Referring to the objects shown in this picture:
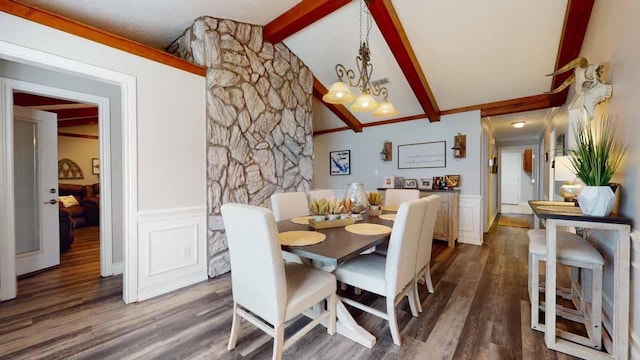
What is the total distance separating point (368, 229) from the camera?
1851mm

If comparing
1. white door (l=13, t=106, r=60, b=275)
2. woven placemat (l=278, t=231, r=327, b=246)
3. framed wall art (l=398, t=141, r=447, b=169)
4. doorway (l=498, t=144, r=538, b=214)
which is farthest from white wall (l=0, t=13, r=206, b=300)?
doorway (l=498, t=144, r=538, b=214)

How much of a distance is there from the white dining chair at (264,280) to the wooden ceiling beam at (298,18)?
2.34m

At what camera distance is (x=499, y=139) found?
697 cm

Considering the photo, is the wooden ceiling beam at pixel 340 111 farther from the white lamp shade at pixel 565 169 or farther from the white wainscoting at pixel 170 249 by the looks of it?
the white lamp shade at pixel 565 169

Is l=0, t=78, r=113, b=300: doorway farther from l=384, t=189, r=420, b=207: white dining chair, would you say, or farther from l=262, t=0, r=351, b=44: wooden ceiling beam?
l=384, t=189, r=420, b=207: white dining chair

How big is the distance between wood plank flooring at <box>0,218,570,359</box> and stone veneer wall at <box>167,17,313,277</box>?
832 mm

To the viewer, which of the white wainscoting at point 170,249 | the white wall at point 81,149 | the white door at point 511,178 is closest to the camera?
the white wainscoting at point 170,249

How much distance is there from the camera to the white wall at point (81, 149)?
5.97 metres

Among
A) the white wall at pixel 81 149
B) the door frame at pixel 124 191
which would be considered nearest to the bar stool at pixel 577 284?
the door frame at pixel 124 191

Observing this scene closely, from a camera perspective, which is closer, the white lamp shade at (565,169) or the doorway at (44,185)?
the white lamp shade at (565,169)

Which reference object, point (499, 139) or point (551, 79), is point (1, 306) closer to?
point (551, 79)

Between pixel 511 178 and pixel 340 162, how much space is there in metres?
6.50

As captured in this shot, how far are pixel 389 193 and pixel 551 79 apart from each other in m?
2.61

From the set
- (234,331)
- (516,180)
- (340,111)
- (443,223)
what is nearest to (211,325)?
(234,331)
